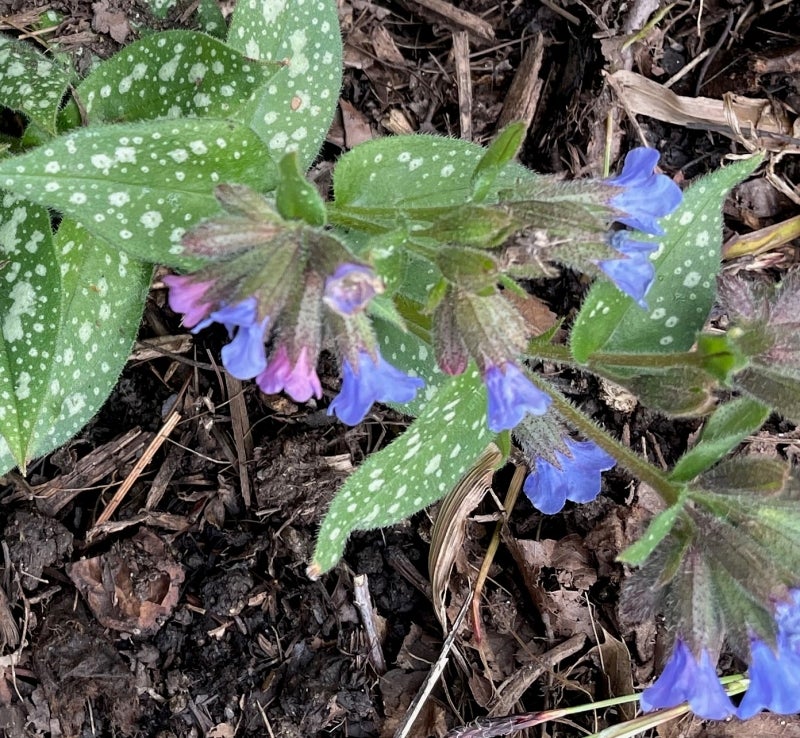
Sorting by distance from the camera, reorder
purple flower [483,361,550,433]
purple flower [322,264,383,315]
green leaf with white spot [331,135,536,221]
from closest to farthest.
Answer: purple flower [322,264,383,315]
purple flower [483,361,550,433]
green leaf with white spot [331,135,536,221]

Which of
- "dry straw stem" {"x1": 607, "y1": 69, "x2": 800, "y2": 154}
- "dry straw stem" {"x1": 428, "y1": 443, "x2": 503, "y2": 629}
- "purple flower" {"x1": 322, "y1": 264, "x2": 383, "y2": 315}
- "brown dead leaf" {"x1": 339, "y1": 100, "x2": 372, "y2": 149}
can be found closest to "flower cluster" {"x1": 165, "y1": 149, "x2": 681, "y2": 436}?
"purple flower" {"x1": 322, "y1": 264, "x2": 383, "y2": 315}

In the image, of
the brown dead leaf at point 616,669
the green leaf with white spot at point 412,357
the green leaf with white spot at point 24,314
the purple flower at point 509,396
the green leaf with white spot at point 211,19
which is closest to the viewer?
the purple flower at point 509,396

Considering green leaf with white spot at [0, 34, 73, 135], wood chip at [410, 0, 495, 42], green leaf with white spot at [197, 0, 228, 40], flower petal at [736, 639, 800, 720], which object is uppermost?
green leaf with white spot at [197, 0, 228, 40]

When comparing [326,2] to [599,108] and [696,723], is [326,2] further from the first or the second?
[696,723]

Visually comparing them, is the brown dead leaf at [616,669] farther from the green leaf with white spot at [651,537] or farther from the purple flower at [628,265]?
the purple flower at [628,265]

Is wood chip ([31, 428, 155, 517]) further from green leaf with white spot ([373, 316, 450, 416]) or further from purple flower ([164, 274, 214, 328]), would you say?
purple flower ([164, 274, 214, 328])

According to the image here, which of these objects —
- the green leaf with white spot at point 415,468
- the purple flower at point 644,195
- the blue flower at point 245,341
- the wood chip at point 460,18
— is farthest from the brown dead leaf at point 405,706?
the wood chip at point 460,18

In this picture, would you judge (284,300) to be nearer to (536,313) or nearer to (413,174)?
(413,174)

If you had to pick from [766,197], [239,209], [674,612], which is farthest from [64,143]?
[766,197]
